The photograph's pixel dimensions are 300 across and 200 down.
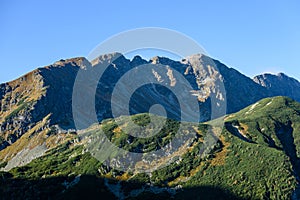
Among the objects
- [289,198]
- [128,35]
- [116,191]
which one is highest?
[128,35]

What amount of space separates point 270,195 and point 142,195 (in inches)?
2651

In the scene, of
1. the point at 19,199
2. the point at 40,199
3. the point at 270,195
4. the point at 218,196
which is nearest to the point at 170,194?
the point at 218,196

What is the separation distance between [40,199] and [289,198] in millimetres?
130785

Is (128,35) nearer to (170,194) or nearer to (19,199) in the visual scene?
(170,194)

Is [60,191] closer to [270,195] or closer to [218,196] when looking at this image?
[218,196]

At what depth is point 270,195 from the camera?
19638cm

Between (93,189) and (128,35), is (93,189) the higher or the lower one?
the lower one

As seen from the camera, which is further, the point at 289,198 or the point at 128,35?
the point at 289,198

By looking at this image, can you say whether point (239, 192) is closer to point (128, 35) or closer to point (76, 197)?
point (76, 197)

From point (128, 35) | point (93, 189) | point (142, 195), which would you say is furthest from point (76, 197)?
point (128, 35)

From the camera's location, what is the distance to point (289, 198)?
196375mm

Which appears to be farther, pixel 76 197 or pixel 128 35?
pixel 76 197

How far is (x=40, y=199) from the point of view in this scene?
19588cm

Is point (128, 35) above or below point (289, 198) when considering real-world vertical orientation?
above
